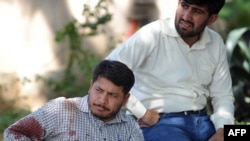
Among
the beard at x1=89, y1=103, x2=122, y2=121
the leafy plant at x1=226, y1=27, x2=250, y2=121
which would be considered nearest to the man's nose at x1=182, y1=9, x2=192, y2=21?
the beard at x1=89, y1=103, x2=122, y2=121

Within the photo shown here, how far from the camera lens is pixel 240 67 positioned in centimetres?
592

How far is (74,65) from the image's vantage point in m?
5.86

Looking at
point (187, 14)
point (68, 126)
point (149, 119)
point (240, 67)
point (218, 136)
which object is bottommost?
point (240, 67)

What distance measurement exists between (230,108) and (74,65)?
7.92 feet

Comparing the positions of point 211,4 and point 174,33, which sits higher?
point 211,4

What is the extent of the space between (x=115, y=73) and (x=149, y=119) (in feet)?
2.10

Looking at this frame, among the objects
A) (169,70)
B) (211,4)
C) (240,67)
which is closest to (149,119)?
(169,70)

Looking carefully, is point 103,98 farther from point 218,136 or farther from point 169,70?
point 218,136

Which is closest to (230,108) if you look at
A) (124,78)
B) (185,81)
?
A: (185,81)

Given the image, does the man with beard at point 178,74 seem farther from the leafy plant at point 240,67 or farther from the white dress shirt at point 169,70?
the leafy plant at point 240,67

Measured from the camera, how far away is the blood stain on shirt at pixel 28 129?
2.80 meters

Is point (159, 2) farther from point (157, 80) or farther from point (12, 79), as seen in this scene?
point (157, 80)

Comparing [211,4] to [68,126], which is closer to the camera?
[68,126]

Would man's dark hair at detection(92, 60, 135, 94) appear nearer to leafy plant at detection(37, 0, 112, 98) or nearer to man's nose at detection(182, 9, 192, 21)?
man's nose at detection(182, 9, 192, 21)
